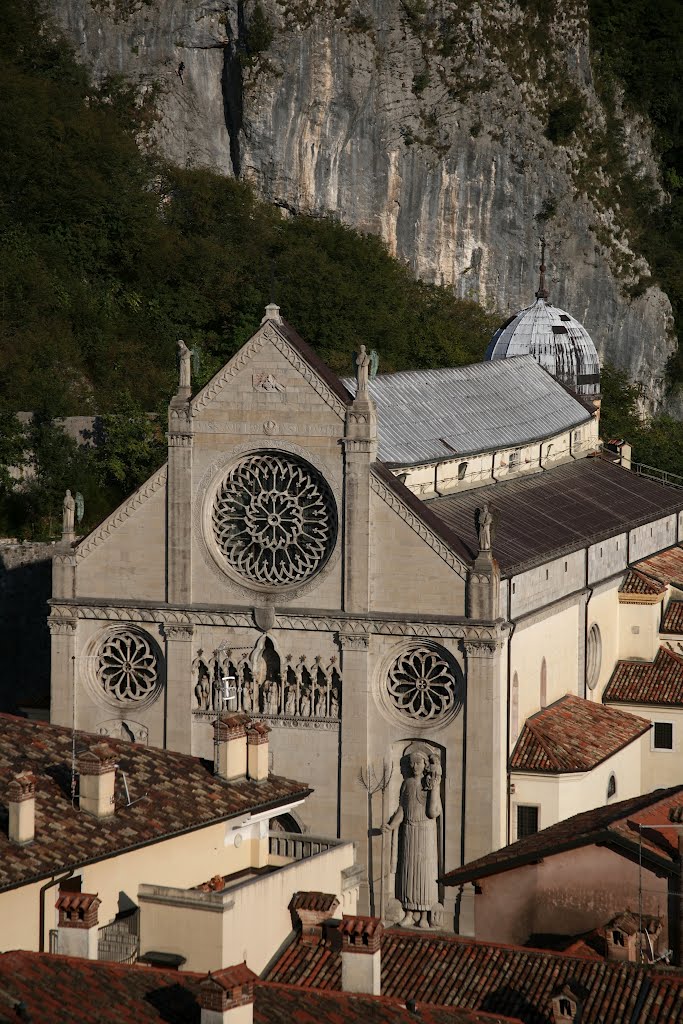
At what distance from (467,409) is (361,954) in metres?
35.4

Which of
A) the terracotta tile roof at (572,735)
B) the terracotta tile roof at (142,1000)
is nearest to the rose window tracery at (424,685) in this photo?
the terracotta tile roof at (572,735)

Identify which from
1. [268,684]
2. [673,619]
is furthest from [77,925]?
[673,619]

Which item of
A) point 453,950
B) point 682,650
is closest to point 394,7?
point 682,650

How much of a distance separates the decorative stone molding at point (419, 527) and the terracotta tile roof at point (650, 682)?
11.8m

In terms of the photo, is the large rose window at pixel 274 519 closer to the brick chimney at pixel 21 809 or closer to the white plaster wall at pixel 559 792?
the white plaster wall at pixel 559 792

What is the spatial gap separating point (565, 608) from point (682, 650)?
762 cm

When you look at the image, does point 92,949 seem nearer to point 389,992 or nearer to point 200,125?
point 389,992

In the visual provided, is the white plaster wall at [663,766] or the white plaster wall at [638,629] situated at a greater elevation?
the white plaster wall at [638,629]

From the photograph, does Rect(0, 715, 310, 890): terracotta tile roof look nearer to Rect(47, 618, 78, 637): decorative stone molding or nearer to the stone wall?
Rect(47, 618, 78, 637): decorative stone molding

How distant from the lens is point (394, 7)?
126 meters

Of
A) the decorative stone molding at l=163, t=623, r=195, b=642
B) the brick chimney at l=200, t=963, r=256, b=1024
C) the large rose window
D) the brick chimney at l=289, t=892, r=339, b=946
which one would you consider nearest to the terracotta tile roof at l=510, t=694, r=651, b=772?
the large rose window

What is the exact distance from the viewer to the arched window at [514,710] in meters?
57.8

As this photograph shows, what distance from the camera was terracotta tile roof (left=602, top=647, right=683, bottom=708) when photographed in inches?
2608

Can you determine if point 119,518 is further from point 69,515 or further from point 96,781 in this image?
point 96,781
